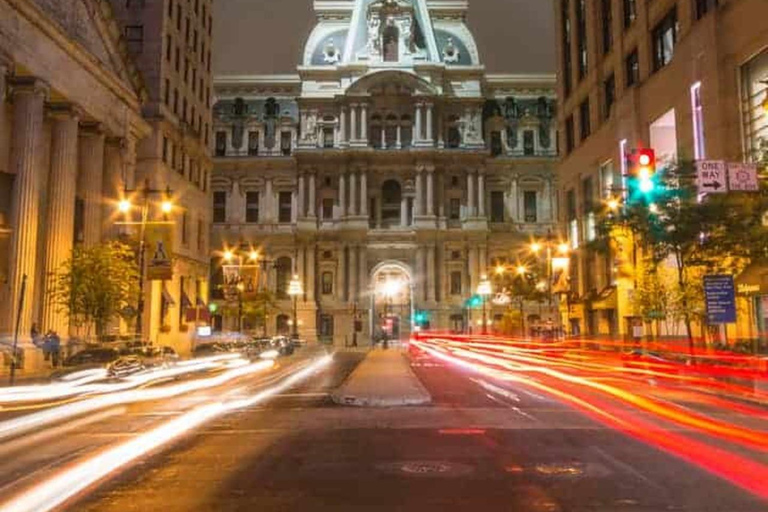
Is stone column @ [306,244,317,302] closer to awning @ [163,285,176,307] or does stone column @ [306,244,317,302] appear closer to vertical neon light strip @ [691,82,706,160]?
awning @ [163,285,176,307]

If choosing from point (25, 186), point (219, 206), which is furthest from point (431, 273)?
point (25, 186)

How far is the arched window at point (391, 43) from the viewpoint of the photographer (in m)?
83.1

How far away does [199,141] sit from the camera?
60.8 m

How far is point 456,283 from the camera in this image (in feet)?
266

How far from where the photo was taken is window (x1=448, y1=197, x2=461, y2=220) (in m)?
82.7

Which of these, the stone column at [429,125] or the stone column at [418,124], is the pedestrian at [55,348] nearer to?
the stone column at [418,124]

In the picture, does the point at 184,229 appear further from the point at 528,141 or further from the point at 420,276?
the point at 528,141

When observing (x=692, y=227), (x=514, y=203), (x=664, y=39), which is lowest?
(x=692, y=227)

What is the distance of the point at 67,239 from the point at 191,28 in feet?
92.6

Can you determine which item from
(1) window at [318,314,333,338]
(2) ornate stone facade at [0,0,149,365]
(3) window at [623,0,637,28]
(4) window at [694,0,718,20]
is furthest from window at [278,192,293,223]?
(4) window at [694,0,718,20]

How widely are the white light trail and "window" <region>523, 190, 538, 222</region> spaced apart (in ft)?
229

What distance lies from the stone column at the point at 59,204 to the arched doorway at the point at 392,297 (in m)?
45.4

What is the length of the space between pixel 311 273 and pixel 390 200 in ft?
40.5

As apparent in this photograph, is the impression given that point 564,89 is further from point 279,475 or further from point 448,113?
point 279,475
